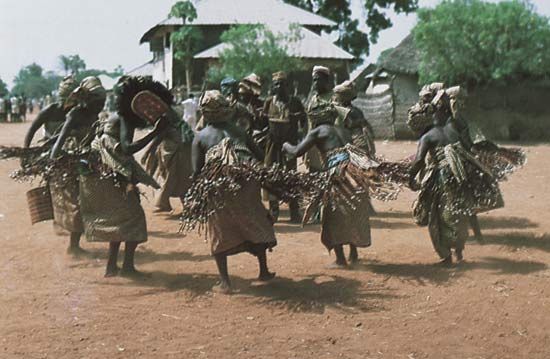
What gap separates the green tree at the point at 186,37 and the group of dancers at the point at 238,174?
26.8 m

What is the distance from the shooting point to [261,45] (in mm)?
28359

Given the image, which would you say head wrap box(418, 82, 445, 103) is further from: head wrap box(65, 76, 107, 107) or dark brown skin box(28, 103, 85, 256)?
dark brown skin box(28, 103, 85, 256)

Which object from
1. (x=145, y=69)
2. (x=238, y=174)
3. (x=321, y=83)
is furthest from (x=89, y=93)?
(x=145, y=69)

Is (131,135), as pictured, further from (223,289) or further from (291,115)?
(291,115)

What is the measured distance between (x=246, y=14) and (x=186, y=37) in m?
5.80

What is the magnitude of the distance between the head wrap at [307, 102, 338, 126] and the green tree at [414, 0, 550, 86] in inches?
587

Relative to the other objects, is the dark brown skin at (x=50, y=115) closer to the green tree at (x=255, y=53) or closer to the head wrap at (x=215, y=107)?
the head wrap at (x=215, y=107)

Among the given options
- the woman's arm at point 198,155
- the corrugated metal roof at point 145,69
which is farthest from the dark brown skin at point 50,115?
the corrugated metal roof at point 145,69

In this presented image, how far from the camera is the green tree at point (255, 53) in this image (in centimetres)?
2842

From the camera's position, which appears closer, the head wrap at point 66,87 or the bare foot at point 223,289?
the bare foot at point 223,289

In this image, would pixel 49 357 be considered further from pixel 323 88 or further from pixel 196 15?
pixel 196 15

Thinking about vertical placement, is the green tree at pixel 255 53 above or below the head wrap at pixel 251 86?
above

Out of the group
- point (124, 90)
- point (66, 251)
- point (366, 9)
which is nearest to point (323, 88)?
point (124, 90)

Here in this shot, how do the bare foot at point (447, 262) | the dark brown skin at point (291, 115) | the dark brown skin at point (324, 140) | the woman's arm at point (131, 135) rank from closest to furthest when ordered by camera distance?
1. the woman's arm at point (131, 135)
2. the dark brown skin at point (324, 140)
3. the bare foot at point (447, 262)
4. the dark brown skin at point (291, 115)
